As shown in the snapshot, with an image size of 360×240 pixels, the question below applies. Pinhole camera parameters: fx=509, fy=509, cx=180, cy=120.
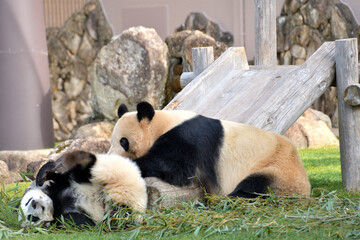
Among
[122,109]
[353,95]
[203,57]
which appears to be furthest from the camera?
[203,57]

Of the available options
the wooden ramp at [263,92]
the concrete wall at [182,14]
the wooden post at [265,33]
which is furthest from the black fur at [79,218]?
the concrete wall at [182,14]

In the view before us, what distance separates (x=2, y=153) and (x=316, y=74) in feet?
16.9

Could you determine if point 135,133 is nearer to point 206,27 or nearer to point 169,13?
point 206,27

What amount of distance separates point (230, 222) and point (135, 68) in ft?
22.4

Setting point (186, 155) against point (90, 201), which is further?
point (186, 155)

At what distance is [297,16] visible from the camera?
9609 millimetres

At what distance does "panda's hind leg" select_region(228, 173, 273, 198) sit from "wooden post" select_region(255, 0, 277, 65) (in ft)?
11.1

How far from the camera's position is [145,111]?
3225 millimetres

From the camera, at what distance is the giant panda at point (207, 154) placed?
3174 mm

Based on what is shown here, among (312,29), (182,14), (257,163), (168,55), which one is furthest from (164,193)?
(182,14)

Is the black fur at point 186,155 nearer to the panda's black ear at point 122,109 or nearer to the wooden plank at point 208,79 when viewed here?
the panda's black ear at point 122,109

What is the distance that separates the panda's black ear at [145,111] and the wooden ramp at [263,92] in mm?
1069

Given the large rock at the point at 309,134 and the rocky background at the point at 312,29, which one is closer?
the large rock at the point at 309,134

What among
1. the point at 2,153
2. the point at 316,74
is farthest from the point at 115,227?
the point at 2,153
